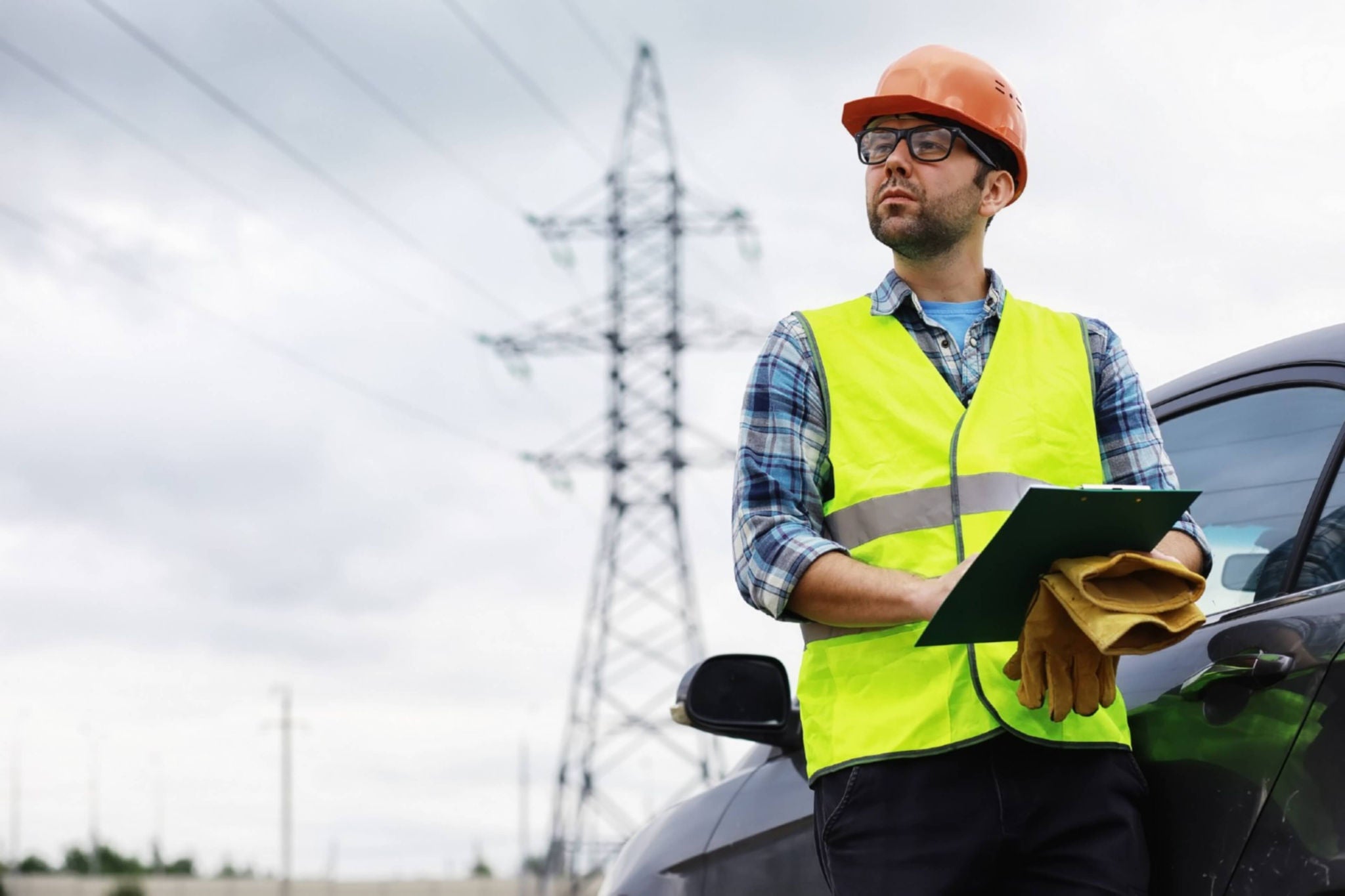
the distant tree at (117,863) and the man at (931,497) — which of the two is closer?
the man at (931,497)

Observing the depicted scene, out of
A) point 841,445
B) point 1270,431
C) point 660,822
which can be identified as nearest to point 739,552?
point 841,445

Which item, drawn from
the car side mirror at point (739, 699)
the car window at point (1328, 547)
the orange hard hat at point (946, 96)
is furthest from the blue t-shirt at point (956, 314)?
the car side mirror at point (739, 699)

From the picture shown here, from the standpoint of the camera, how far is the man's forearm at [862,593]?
244 cm

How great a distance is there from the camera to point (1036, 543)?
2.27 metres

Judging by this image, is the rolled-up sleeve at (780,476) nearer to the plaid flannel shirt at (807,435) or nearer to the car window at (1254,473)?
the plaid flannel shirt at (807,435)

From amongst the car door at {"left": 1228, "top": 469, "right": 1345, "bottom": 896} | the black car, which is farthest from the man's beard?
the car door at {"left": 1228, "top": 469, "right": 1345, "bottom": 896}

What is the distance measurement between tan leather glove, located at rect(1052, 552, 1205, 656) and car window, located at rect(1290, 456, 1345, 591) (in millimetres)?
344

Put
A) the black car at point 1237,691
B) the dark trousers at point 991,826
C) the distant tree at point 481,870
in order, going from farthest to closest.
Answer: the distant tree at point 481,870 → the dark trousers at point 991,826 → the black car at point 1237,691

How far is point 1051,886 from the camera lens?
2512 mm

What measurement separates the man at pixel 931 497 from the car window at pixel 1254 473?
0.17 m

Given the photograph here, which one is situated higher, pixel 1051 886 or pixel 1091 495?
pixel 1091 495

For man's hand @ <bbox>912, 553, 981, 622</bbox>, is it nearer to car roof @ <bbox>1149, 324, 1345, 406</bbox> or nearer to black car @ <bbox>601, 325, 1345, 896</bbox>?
black car @ <bbox>601, 325, 1345, 896</bbox>

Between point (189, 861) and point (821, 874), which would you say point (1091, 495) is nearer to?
point (821, 874)

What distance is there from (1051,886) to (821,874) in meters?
0.74
